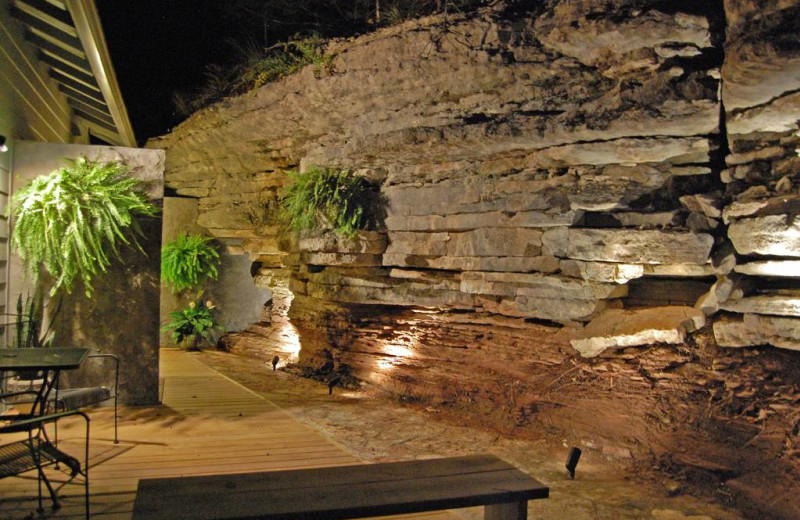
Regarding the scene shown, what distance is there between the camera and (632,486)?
4.60 metres

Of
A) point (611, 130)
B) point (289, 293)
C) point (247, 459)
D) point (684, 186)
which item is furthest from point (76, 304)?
point (684, 186)

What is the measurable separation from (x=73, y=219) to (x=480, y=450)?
4.34 metres

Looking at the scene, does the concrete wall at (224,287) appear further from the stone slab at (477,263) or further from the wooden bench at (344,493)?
the wooden bench at (344,493)

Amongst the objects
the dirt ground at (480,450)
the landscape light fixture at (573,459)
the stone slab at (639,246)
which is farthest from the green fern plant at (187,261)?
the landscape light fixture at (573,459)

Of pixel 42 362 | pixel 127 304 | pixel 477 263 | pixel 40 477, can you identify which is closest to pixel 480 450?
pixel 477 263

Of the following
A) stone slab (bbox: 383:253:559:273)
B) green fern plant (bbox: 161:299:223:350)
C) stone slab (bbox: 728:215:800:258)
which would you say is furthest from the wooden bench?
green fern plant (bbox: 161:299:223:350)

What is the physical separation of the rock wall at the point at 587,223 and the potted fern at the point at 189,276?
385 cm

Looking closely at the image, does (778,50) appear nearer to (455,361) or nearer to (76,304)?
(455,361)

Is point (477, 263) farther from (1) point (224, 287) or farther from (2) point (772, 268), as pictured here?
(1) point (224, 287)

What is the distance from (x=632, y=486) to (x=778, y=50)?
326cm

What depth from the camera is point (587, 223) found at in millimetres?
5512

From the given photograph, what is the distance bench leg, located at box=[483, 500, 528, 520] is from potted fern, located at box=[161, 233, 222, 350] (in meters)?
8.63

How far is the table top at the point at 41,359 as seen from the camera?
3818 millimetres

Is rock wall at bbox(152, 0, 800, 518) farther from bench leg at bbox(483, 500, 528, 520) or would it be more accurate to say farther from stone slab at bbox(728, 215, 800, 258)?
bench leg at bbox(483, 500, 528, 520)
